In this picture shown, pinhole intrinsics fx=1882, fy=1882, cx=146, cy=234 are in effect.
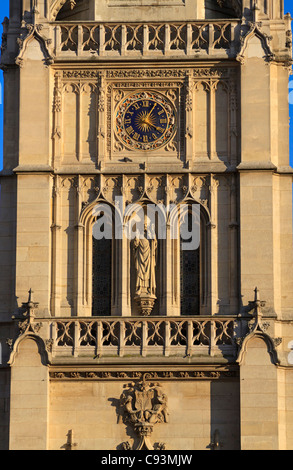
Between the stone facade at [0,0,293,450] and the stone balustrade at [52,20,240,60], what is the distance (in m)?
0.04

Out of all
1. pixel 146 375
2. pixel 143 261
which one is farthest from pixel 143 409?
pixel 143 261

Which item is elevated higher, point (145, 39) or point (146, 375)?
point (145, 39)

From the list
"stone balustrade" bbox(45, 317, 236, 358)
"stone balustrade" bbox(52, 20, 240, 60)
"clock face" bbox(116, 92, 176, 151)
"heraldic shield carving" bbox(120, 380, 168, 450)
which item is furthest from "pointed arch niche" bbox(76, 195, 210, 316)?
"stone balustrade" bbox(52, 20, 240, 60)

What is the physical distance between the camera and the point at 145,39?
1436 inches

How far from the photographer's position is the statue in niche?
116 feet

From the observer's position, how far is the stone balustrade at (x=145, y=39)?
3638 cm

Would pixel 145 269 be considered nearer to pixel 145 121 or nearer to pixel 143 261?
pixel 143 261

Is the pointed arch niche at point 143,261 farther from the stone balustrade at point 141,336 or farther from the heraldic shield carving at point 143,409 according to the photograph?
the heraldic shield carving at point 143,409

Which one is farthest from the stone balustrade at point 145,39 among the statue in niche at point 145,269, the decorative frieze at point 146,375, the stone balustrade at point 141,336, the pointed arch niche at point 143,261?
the decorative frieze at point 146,375

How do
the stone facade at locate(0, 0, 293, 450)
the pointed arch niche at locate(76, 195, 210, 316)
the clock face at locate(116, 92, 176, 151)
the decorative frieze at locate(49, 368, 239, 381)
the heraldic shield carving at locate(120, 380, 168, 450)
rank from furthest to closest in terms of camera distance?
1. the clock face at locate(116, 92, 176, 151)
2. the pointed arch niche at locate(76, 195, 210, 316)
3. the decorative frieze at locate(49, 368, 239, 381)
4. the stone facade at locate(0, 0, 293, 450)
5. the heraldic shield carving at locate(120, 380, 168, 450)

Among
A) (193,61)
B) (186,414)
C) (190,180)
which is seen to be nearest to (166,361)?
(186,414)

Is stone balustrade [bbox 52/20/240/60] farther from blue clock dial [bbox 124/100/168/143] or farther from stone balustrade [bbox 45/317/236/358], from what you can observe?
stone balustrade [bbox 45/317/236/358]

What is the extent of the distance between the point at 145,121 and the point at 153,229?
7.04 feet
